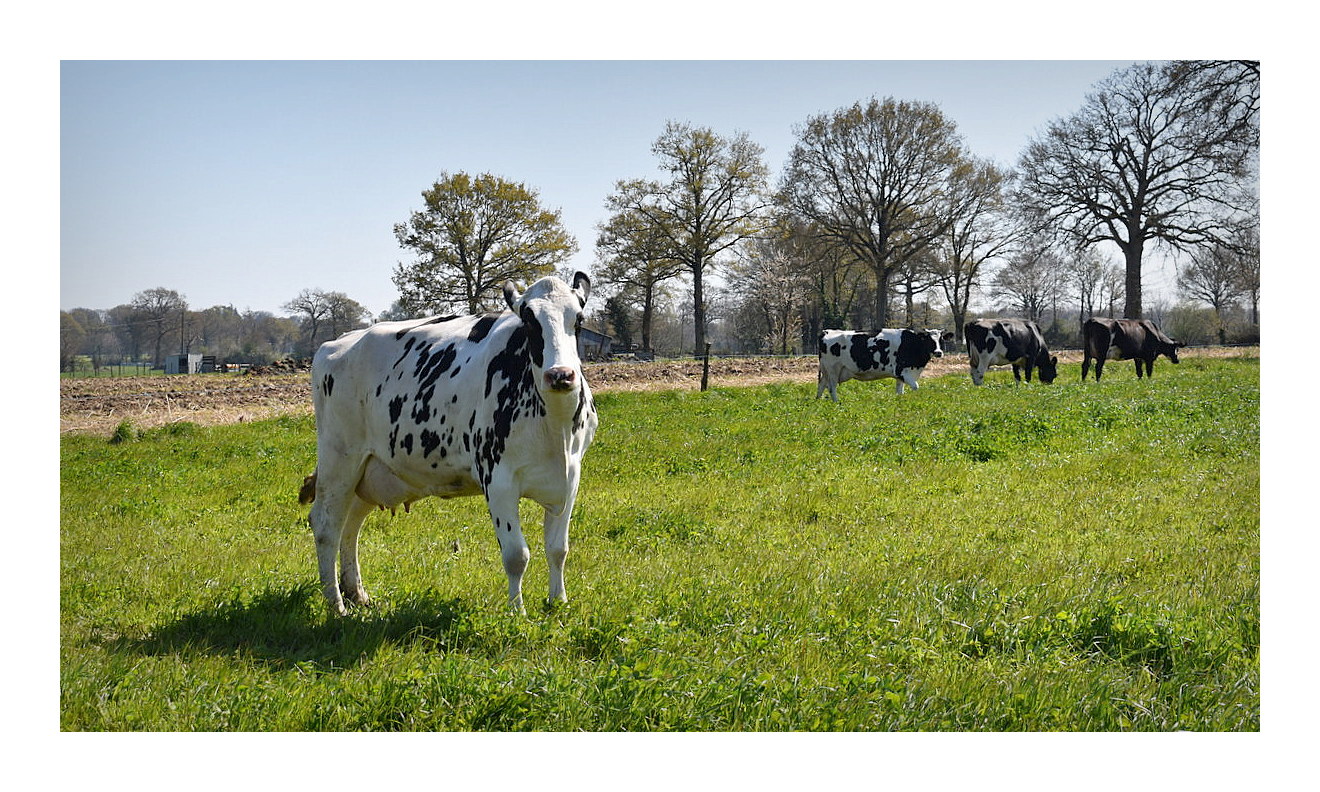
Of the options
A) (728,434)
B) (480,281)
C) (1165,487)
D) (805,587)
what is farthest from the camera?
(480,281)

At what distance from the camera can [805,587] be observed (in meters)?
6.20

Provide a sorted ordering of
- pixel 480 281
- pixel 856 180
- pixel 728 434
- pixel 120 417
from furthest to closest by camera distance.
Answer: pixel 856 180 < pixel 480 281 < pixel 120 417 < pixel 728 434

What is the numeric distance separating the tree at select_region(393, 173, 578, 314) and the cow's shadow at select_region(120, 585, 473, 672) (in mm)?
20102

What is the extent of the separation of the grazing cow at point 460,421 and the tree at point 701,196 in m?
24.5

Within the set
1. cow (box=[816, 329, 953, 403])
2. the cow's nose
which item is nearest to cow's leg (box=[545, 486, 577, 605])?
the cow's nose

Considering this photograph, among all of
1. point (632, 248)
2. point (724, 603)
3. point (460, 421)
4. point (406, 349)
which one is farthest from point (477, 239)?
point (724, 603)

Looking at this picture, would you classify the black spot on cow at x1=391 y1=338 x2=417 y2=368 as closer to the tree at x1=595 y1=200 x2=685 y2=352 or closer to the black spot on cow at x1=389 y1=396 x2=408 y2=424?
the black spot on cow at x1=389 y1=396 x2=408 y2=424

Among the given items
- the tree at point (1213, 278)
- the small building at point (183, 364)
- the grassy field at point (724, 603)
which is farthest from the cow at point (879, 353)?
the small building at point (183, 364)

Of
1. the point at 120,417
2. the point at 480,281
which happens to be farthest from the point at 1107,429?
the point at 120,417

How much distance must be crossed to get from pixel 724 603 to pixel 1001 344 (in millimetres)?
26086

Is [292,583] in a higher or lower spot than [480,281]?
lower

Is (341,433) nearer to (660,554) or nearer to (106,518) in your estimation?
(660,554)

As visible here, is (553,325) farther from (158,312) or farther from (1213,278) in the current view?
(1213,278)

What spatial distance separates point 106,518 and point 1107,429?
13980mm
